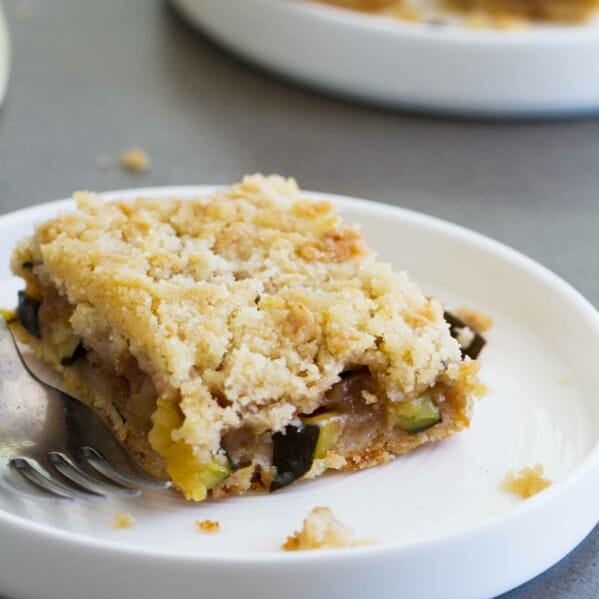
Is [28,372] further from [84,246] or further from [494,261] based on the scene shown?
[494,261]

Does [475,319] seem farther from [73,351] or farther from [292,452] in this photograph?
[73,351]

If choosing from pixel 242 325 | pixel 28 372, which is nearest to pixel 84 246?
pixel 28 372

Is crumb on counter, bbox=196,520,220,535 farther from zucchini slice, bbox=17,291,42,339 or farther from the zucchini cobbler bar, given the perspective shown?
zucchini slice, bbox=17,291,42,339

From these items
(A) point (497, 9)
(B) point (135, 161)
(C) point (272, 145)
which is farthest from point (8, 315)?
(A) point (497, 9)

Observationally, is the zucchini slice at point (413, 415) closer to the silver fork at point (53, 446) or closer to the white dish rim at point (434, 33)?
the silver fork at point (53, 446)

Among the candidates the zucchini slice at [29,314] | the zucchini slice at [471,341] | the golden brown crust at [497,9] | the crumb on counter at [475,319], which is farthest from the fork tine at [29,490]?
the golden brown crust at [497,9]

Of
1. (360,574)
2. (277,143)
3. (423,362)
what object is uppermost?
(423,362)
